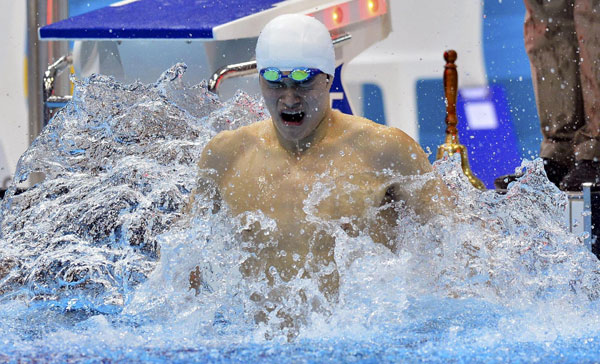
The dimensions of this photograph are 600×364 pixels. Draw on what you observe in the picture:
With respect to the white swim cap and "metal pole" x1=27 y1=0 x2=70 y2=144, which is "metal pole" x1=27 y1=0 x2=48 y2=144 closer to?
"metal pole" x1=27 y1=0 x2=70 y2=144

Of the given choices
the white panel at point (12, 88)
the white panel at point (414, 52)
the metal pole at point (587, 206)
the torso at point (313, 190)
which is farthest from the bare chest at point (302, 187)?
the white panel at point (12, 88)

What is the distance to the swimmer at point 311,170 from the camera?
6.09ft

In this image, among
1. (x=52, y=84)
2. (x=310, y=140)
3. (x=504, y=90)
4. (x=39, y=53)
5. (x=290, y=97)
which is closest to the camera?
(x=290, y=97)

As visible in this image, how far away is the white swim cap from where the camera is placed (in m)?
1.85

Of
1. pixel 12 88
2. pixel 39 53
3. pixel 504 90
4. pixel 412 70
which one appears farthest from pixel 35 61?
pixel 504 90

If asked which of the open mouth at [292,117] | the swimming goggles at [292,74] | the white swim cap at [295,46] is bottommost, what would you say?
the open mouth at [292,117]

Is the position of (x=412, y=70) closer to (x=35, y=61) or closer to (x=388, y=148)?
(x=35, y=61)

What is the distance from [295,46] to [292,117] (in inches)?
5.8

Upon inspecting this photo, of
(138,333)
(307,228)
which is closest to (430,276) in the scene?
(307,228)

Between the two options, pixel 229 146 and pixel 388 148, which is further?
pixel 229 146

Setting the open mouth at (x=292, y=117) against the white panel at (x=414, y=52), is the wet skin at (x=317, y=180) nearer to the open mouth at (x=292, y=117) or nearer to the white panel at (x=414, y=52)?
the open mouth at (x=292, y=117)

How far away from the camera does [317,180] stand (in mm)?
1906

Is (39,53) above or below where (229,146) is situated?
above

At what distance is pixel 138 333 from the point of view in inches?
63.1
